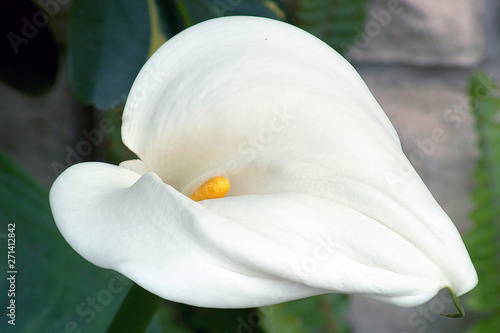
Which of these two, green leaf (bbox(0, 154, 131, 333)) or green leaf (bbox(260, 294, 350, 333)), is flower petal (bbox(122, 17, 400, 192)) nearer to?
green leaf (bbox(0, 154, 131, 333))

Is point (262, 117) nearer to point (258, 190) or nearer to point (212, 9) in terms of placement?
point (258, 190)

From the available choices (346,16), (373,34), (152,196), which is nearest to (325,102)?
(152,196)

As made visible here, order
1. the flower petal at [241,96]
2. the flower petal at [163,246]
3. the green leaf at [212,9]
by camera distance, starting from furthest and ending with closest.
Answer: the green leaf at [212,9]
the flower petal at [241,96]
the flower petal at [163,246]

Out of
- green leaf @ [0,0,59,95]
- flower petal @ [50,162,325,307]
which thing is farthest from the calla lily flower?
green leaf @ [0,0,59,95]

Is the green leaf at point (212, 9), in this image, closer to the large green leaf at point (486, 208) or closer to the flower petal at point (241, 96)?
the flower petal at point (241, 96)

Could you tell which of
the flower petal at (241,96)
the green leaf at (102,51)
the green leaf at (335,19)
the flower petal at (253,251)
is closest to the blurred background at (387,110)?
the green leaf at (335,19)

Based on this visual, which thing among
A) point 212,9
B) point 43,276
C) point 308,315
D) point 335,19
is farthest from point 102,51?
point 308,315

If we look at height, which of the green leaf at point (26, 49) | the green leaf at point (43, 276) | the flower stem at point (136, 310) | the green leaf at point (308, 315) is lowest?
the green leaf at point (308, 315)
